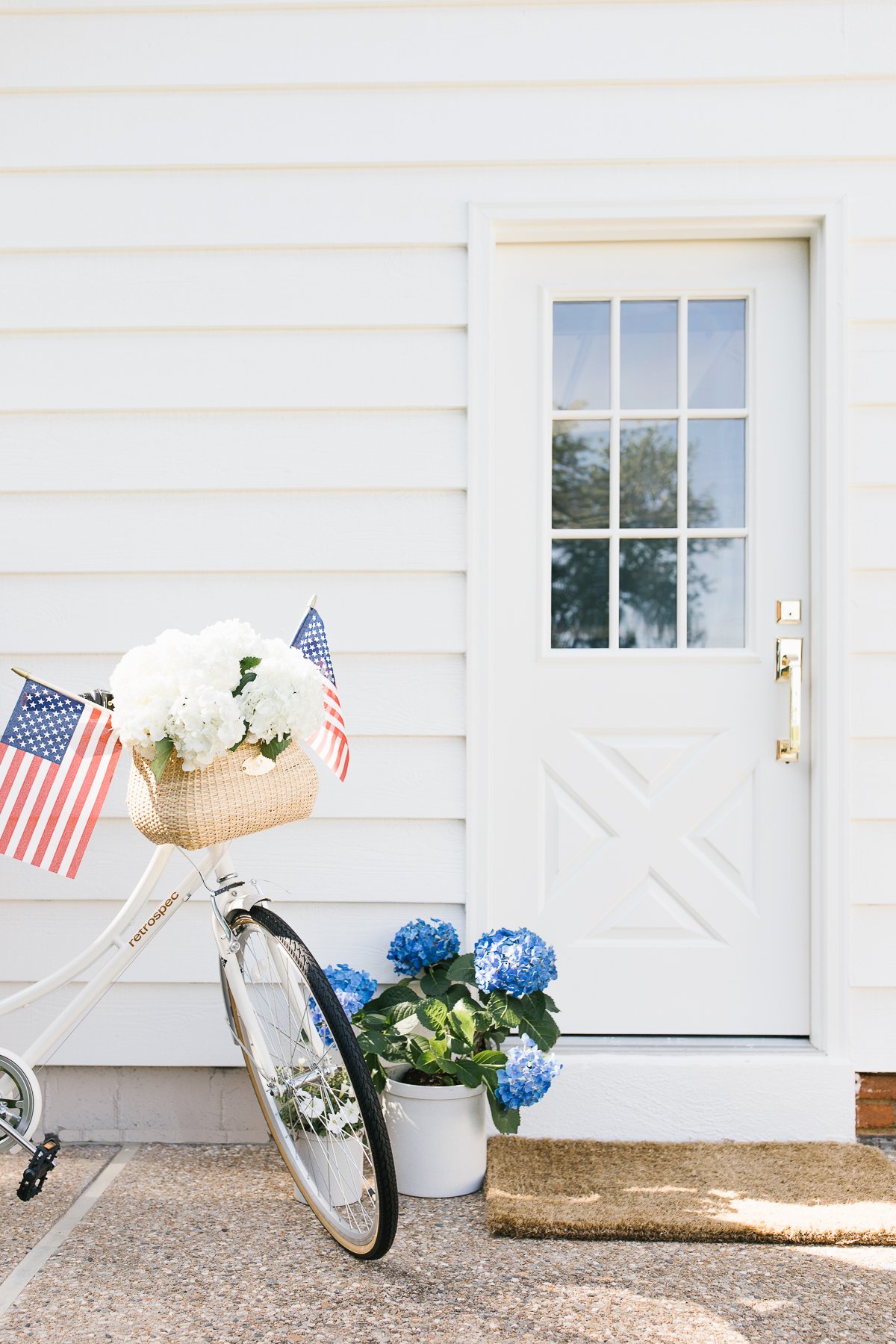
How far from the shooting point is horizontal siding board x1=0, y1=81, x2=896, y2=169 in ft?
7.72

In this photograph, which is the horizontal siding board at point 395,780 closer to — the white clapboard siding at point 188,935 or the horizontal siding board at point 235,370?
the white clapboard siding at point 188,935

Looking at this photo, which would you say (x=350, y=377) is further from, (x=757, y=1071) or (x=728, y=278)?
(x=757, y=1071)

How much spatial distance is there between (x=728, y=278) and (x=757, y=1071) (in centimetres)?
193

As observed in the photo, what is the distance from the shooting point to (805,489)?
2455mm

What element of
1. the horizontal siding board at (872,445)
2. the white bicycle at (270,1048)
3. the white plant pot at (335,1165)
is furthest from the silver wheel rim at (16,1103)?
the horizontal siding board at (872,445)

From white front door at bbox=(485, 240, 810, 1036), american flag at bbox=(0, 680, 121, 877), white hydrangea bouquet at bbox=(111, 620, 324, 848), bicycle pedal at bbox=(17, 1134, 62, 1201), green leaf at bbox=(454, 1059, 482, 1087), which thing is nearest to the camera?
white hydrangea bouquet at bbox=(111, 620, 324, 848)

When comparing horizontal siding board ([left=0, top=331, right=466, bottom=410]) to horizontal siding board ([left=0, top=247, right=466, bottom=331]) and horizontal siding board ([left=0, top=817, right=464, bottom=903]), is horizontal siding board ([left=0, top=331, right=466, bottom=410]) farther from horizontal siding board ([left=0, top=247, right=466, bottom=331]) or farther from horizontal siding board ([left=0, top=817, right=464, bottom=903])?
horizontal siding board ([left=0, top=817, right=464, bottom=903])

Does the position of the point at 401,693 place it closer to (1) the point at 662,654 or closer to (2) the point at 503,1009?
(1) the point at 662,654

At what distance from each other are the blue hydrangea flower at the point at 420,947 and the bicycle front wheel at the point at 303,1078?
1.13 ft

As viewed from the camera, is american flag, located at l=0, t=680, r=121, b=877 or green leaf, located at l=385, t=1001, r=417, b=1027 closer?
american flag, located at l=0, t=680, r=121, b=877

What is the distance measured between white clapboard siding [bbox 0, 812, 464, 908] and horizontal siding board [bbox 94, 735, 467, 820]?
40mm

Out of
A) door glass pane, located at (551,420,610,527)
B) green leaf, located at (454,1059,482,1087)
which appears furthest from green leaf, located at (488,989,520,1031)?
door glass pane, located at (551,420,610,527)

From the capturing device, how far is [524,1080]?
2.04 meters

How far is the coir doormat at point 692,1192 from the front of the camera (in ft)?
6.31
